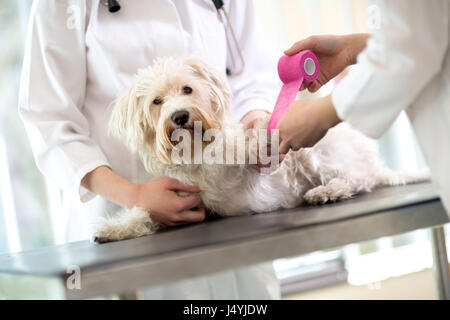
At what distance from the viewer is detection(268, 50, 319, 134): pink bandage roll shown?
3.58ft

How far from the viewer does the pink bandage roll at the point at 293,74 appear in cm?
109

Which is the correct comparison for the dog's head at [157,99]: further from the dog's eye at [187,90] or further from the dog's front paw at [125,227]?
the dog's front paw at [125,227]

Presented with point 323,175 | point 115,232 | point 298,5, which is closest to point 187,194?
point 115,232

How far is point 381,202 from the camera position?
3.27 ft

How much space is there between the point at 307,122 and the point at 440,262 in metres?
0.65

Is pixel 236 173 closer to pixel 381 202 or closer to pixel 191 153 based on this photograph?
pixel 191 153

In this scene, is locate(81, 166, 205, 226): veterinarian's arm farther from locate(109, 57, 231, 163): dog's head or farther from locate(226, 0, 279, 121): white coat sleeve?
locate(226, 0, 279, 121): white coat sleeve

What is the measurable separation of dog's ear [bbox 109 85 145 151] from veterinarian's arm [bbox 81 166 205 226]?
0.13m

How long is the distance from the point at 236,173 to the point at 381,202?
1.65ft

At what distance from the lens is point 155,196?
1262 millimetres

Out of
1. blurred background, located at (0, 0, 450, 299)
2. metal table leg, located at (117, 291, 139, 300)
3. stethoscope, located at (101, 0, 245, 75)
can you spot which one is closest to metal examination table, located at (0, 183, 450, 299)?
metal table leg, located at (117, 291, 139, 300)

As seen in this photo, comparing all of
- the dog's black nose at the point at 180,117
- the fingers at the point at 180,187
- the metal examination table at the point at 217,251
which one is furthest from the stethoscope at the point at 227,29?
the metal examination table at the point at 217,251

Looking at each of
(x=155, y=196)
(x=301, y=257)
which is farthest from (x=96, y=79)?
(x=301, y=257)

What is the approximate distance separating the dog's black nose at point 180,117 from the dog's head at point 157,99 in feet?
0.15
